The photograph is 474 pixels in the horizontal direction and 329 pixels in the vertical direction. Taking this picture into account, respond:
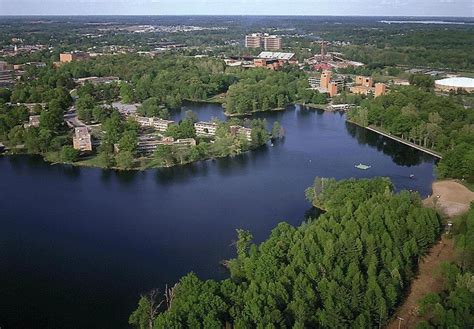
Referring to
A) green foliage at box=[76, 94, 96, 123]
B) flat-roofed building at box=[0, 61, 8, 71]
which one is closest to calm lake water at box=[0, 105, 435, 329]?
green foliage at box=[76, 94, 96, 123]

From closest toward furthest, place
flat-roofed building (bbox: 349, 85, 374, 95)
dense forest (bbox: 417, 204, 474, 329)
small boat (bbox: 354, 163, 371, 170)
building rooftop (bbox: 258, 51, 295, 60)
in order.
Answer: dense forest (bbox: 417, 204, 474, 329) → small boat (bbox: 354, 163, 371, 170) → flat-roofed building (bbox: 349, 85, 374, 95) → building rooftop (bbox: 258, 51, 295, 60)

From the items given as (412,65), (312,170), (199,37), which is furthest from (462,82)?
(199,37)

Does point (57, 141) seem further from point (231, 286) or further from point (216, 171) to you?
point (231, 286)

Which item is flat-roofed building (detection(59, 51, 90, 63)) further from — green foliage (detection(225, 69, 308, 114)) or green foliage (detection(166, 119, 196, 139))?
green foliage (detection(166, 119, 196, 139))

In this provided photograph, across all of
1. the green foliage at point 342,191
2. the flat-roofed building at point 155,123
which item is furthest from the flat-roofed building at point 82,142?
the green foliage at point 342,191

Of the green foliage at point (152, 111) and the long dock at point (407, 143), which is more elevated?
the green foliage at point (152, 111)

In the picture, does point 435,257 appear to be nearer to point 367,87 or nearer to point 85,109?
point 85,109

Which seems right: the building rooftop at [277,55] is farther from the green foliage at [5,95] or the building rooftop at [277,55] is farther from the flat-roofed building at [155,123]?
the flat-roofed building at [155,123]
